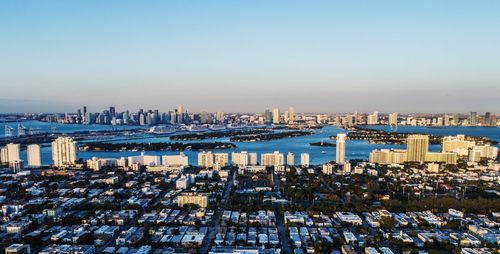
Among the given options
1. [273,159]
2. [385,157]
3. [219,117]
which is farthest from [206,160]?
[219,117]

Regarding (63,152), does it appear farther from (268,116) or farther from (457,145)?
(268,116)

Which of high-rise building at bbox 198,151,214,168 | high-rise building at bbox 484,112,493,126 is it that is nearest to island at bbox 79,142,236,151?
high-rise building at bbox 198,151,214,168

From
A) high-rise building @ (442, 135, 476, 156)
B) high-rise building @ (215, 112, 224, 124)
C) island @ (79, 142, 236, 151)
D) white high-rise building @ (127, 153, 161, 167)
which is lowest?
island @ (79, 142, 236, 151)

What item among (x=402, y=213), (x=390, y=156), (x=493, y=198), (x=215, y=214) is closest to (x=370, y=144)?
(x=390, y=156)

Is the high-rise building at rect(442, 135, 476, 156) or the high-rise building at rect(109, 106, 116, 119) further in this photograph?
the high-rise building at rect(109, 106, 116, 119)

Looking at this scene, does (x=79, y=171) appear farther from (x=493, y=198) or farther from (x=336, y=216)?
(x=493, y=198)

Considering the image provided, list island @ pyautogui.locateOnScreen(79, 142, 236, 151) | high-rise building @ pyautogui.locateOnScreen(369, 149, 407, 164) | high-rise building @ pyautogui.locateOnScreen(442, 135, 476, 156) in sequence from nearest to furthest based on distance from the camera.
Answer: high-rise building @ pyautogui.locateOnScreen(369, 149, 407, 164), high-rise building @ pyautogui.locateOnScreen(442, 135, 476, 156), island @ pyautogui.locateOnScreen(79, 142, 236, 151)

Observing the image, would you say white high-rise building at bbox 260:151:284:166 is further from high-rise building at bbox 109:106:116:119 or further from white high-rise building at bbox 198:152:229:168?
high-rise building at bbox 109:106:116:119
